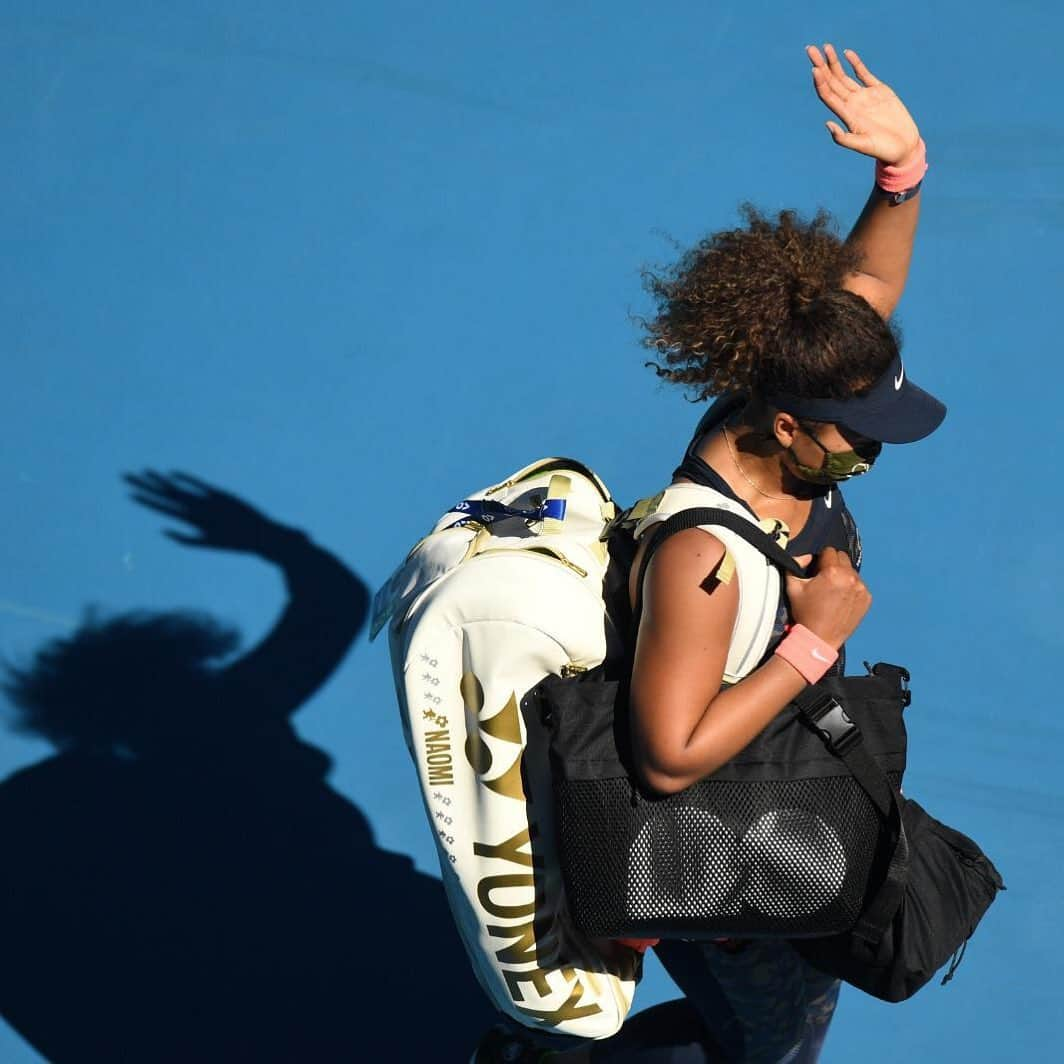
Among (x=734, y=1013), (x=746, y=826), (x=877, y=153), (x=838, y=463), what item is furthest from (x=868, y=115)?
(x=734, y=1013)

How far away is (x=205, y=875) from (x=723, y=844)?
1.74 m

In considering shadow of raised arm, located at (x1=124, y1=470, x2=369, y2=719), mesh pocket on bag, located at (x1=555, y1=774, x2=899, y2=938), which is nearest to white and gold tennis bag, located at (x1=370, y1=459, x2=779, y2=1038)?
mesh pocket on bag, located at (x1=555, y1=774, x2=899, y2=938)

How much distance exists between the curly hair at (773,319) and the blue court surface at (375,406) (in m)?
1.77

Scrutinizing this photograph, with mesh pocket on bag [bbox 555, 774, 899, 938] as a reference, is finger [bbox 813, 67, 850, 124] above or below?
above

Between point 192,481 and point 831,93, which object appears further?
point 192,481

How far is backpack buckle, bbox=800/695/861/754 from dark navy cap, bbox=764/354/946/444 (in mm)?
417

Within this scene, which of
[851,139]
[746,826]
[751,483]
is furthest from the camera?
[851,139]

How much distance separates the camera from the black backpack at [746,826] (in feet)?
7.63

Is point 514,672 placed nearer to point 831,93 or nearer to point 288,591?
point 831,93

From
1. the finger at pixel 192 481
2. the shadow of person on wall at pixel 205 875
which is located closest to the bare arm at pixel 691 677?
the shadow of person on wall at pixel 205 875

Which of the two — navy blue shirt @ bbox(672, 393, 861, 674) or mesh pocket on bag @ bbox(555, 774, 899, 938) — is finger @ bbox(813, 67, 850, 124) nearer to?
navy blue shirt @ bbox(672, 393, 861, 674)

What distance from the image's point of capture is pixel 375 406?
4.57 m

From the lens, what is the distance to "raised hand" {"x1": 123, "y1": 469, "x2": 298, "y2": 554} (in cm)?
427

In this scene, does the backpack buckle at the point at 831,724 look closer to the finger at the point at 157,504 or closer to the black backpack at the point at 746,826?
the black backpack at the point at 746,826
